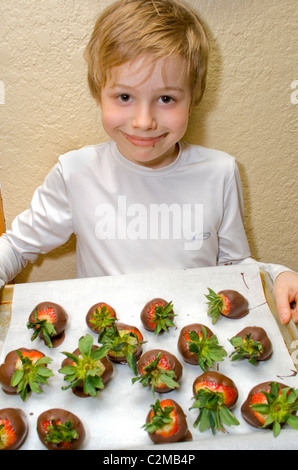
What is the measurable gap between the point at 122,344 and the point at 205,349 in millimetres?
176

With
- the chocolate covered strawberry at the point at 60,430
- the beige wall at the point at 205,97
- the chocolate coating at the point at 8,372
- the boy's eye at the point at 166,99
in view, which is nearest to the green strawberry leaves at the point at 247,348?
the chocolate covered strawberry at the point at 60,430

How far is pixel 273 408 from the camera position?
0.84 m

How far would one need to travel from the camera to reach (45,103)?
1.29 m

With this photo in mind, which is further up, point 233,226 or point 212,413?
point 233,226

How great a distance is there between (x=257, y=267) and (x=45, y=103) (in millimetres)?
745

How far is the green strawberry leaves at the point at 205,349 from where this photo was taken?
950 mm

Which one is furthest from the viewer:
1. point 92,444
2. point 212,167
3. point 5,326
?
point 212,167

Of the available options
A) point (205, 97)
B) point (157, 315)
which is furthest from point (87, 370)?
point (205, 97)

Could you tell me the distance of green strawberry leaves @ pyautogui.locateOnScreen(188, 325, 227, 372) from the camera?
0.95 meters

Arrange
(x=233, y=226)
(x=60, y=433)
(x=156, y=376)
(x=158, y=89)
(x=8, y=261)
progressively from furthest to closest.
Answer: (x=233, y=226) → (x=8, y=261) → (x=158, y=89) → (x=156, y=376) → (x=60, y=433)

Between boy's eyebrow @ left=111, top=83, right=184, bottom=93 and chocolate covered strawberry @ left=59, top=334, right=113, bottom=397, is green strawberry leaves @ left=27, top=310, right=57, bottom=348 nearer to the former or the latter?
chocolate covered strawberry @ left=59, top=334, right=113, bottom=397

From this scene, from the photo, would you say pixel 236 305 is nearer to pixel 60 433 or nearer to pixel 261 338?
pixel 261 338

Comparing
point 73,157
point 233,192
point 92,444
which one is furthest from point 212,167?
point 92,444

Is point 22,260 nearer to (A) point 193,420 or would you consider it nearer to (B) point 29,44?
(B) point 29,44
